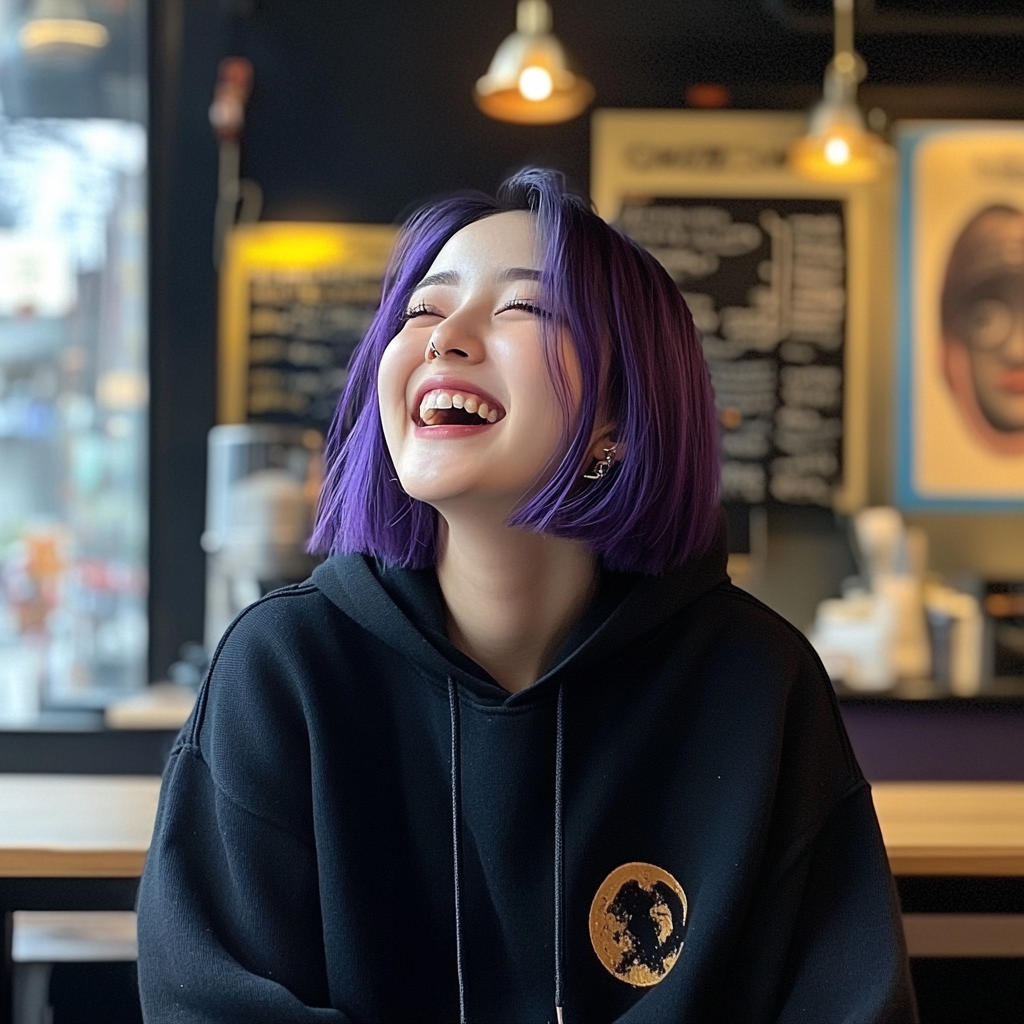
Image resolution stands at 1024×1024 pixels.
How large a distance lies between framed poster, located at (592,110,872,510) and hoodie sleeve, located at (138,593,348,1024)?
2620mm

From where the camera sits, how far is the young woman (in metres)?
0.96

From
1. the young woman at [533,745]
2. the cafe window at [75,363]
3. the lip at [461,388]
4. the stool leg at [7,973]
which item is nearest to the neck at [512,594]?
the young woman at [533,745]

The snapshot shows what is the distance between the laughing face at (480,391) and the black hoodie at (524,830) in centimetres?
16

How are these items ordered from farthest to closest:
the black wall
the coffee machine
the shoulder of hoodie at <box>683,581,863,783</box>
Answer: the black wall < the coffee machine < the shoulder of hoodie at <box>683,581,863,783</box>

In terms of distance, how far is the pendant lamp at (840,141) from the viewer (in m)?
3.07

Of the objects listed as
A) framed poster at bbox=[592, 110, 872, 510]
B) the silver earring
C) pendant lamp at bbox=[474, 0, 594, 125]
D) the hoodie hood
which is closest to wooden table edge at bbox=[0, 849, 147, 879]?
the hoodie hood

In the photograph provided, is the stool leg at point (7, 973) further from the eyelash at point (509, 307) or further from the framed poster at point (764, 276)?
the framed poster at point (764, 276)

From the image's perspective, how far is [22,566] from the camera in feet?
11.4

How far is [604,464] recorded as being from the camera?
101 centimetres

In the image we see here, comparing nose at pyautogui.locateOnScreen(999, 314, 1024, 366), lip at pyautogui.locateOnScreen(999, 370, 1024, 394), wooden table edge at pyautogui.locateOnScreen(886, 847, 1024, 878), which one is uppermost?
nose at pyautogui.locateOnScreen(999, 314, 1024, 366)

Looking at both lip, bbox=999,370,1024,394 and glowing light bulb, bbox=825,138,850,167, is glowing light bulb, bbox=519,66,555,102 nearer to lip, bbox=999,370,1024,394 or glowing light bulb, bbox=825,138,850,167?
glowing light bulb, bbox=825,138,850,167

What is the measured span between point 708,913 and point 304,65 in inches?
121

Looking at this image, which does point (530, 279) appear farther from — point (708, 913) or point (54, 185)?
Answer: point (54, 185)

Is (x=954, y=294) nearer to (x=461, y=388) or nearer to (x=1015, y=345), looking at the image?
(x=1015, y=345)
